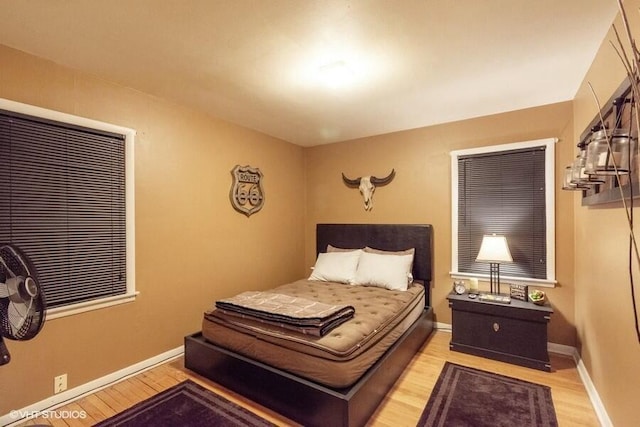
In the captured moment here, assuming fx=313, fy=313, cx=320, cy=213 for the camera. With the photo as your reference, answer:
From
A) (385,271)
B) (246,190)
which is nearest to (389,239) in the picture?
(385,271)

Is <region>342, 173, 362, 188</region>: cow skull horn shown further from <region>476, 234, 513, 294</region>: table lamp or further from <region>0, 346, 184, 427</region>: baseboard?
<region>0, 346, 184, 427</region>: baseboard

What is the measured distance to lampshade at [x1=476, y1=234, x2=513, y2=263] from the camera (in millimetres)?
2973

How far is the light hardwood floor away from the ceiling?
7.97ft

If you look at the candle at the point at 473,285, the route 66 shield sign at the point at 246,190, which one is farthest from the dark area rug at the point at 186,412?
the candle at the point at 473,285

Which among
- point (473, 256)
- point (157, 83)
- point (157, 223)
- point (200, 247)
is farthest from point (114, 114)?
point (473, 256)

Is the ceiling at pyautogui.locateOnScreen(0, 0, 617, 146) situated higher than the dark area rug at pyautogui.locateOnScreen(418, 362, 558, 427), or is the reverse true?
the ceiling at pyautogui.locateOnScreen(0, 0, 617, 146)

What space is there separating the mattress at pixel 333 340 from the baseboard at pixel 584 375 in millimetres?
1296

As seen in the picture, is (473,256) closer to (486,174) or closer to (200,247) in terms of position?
(486,174)

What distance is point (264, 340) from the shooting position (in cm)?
224

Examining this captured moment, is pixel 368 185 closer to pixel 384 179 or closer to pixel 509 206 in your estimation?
pixel 384 179

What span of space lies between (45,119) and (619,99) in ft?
11.5

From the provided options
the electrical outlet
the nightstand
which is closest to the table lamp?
the nightstand

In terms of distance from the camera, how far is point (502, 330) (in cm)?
285

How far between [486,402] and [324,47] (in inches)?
107
